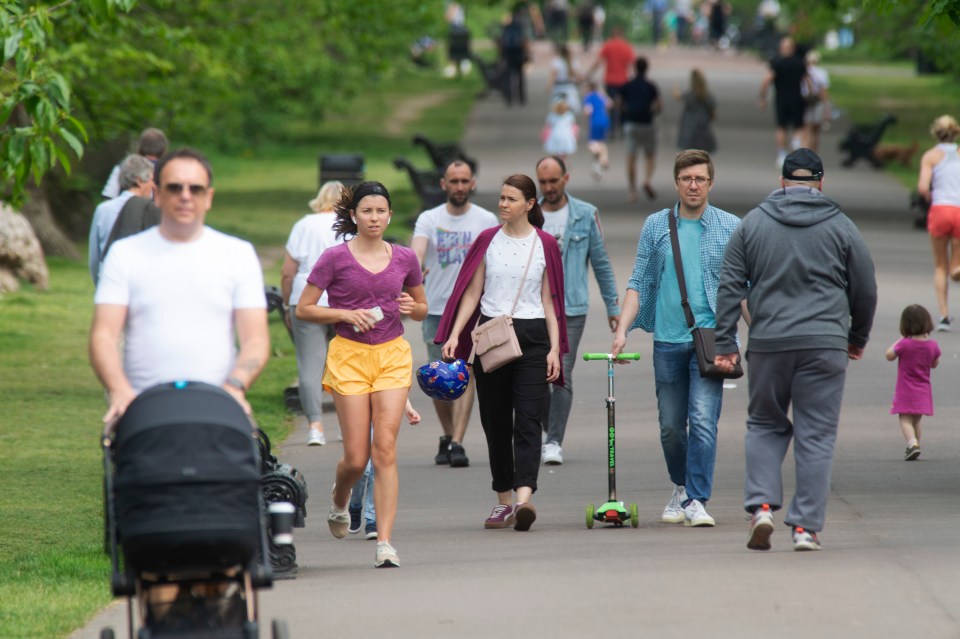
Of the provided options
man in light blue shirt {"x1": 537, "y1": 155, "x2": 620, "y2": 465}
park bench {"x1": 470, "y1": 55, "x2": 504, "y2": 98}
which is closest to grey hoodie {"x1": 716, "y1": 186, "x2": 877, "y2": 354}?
man in light blue shirt {"x1": 537, "y1": 155, "x2": 620, "y2": 465}

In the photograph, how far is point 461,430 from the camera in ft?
36.8

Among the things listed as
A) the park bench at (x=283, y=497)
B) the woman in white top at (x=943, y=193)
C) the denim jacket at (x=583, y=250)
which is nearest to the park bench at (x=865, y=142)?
the woman in white top at (x=943, y=193)

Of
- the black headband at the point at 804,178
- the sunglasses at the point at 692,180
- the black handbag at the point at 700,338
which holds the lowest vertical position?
the black handbag at the point at 700,338

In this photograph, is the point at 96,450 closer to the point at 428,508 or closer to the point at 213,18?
the point at 428,508

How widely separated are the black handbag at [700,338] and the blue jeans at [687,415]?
0.13m

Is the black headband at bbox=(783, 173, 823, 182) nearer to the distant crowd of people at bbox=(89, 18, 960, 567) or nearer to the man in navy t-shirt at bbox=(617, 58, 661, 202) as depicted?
the distant crowd of people at bbox=(89, 18, 960, 567)

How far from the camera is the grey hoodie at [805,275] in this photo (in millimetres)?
7887

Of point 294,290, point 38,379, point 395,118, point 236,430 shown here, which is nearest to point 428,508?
point 294,290

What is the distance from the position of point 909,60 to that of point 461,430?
55003 millimetres

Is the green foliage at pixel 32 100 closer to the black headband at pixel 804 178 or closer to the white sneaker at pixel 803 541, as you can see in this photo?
the black headband at pixel 804 178

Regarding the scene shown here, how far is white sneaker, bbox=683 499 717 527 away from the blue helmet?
1337 millimetres

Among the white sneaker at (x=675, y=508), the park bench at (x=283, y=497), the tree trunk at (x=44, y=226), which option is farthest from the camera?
the tree trunk at (x=44, y=226)

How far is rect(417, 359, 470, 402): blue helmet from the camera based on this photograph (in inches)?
350

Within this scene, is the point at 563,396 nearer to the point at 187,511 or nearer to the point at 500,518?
the point at 500,518
